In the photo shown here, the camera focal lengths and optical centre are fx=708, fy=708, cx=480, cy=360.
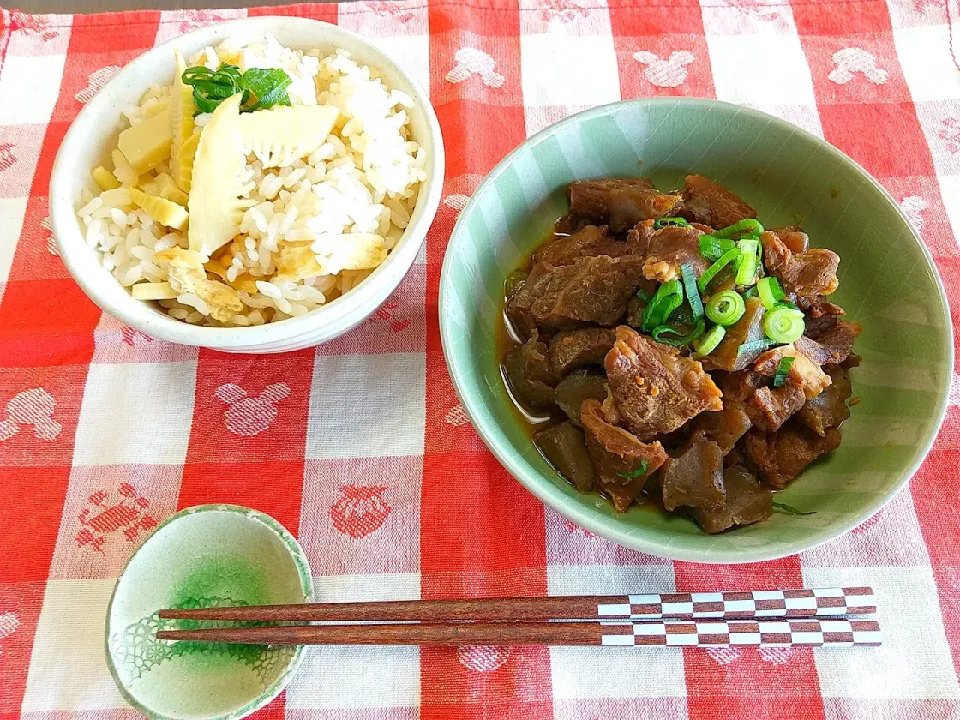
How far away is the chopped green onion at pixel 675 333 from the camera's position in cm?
174

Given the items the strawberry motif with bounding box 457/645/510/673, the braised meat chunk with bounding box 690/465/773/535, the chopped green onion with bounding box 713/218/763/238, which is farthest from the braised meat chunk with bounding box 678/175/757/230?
the strawberry motif with bounding box 457/645/510/673

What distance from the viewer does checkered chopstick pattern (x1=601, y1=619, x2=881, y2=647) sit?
1.77 metres

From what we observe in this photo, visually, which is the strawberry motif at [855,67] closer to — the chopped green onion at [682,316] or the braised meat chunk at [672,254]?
the braised meat chunk at [672,254]

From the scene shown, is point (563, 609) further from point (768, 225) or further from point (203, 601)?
point (768, 225)

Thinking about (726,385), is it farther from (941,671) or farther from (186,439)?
(186,439)

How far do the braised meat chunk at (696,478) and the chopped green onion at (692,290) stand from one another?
0.32 m

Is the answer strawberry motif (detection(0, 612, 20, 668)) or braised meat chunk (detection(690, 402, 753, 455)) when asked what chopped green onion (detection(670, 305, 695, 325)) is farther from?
strawberry motif (detection(0, 612, 20, 668))

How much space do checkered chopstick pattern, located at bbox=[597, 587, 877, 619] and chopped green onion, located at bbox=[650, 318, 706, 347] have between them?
0.65 m

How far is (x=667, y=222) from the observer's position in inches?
75.2

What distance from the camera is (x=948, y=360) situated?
67.9 inches

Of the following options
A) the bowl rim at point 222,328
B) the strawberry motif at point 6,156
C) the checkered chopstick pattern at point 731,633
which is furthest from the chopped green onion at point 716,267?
the strawberry motif at point 6,156

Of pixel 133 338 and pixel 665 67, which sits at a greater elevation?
pixel 665 67

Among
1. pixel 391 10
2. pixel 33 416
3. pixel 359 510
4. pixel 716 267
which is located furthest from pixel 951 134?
pixel 33 416

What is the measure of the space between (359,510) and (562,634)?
65 centimetres
